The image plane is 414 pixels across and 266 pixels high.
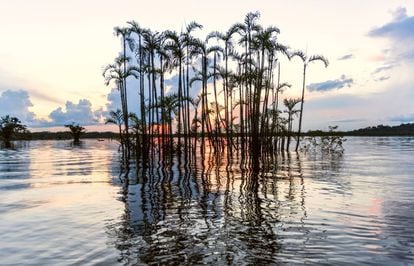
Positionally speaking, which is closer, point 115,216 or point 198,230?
point 198,230

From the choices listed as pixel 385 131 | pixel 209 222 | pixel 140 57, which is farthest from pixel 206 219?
pixel 385 131

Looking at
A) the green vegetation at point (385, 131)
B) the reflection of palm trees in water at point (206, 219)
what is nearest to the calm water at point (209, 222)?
the reflection of palm trees in water at point (206, 219)

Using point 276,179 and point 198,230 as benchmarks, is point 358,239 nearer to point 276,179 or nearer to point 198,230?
point 198,230

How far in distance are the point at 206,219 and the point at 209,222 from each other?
1.15 ft

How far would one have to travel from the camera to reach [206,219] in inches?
386

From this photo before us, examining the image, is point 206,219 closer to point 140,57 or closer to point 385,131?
point 140,57

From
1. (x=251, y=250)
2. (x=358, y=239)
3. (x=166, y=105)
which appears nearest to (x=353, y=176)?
(x=358, y=239)

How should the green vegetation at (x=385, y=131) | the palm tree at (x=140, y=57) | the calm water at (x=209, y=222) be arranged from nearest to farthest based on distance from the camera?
the calm water at (x=209, y=222), the palm tree at (x=140, y=57), the green vegetation at (x=385, y=131)

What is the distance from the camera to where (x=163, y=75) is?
31984 mm

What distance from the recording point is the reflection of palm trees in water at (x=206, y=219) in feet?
23.1

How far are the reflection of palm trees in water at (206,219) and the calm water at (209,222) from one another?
0.02 meters

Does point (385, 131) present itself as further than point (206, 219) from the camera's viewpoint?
Yes

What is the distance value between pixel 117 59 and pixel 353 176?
19.6 m

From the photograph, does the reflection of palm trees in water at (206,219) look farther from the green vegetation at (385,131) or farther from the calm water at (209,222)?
the green vegetation at (385,131)
